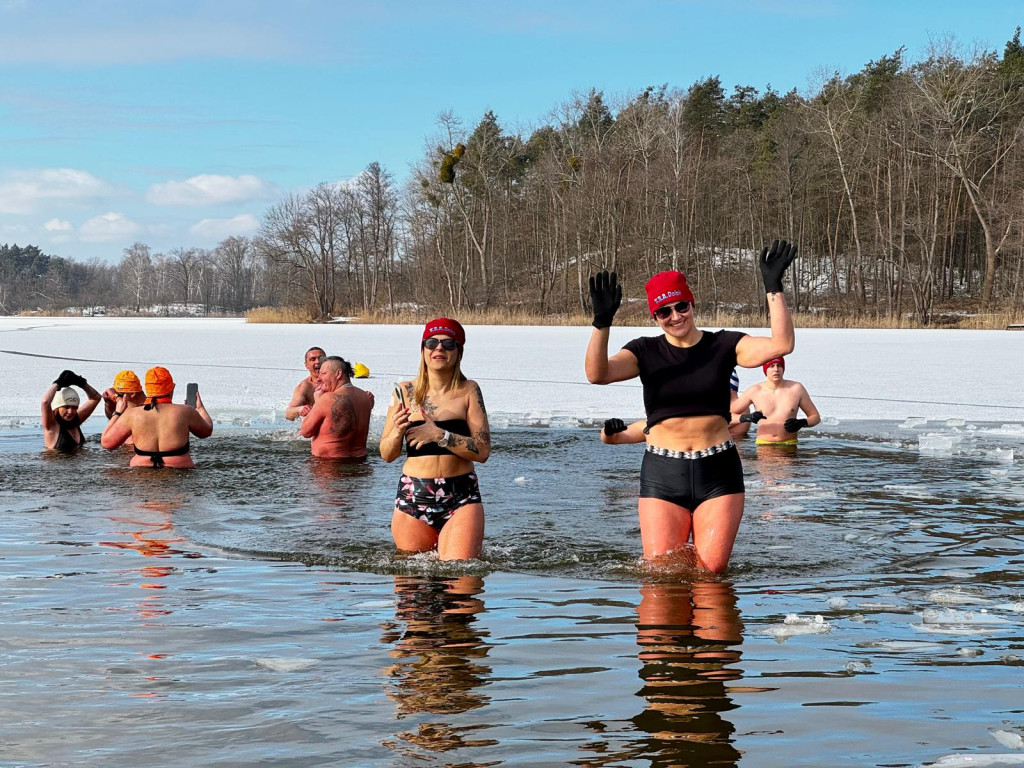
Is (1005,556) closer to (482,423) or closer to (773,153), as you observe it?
(482,423)

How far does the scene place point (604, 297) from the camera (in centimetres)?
505

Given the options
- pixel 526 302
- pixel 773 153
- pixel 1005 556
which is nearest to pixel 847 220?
pixel 773 153

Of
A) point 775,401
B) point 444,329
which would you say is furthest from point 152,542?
point 775,401

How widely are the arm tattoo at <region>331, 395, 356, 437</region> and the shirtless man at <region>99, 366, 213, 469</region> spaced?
1.17 metres

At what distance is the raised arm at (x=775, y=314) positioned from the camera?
4.88 m

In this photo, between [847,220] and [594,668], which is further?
[847,220]

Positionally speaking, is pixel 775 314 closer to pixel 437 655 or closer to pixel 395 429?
pixel 395 429

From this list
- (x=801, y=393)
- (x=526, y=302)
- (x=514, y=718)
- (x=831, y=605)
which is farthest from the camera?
(x=526, y=302)

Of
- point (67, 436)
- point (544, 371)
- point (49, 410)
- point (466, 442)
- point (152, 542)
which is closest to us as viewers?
point (466, 442)

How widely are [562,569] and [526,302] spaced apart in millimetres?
53043

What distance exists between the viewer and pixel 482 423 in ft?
18.3

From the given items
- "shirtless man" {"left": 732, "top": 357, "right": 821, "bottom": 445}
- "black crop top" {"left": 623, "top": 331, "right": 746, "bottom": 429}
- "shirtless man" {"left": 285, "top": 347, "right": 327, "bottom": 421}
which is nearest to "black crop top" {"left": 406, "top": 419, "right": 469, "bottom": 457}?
"black crop top" {"left": 623, "top": 331, "right": 746, "bottom": 429}

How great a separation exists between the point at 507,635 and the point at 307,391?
23.8ft

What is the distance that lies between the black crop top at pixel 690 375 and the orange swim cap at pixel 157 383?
4.89 metres
